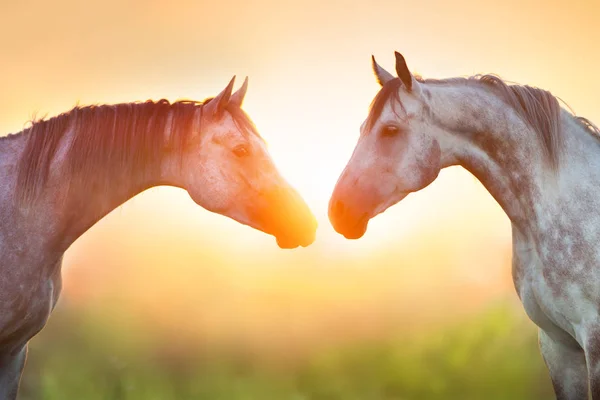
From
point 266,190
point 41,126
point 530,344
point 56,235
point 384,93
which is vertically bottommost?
point 530,344

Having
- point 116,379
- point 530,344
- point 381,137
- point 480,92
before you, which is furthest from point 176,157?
point 530,344

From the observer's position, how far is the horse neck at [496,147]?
15.3 feet

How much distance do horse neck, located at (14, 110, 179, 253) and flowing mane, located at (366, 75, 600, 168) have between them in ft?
5.87

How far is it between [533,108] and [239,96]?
7.81 ft

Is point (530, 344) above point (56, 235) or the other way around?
the other way around

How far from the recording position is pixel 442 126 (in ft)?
15.5

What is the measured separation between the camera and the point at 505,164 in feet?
15.5

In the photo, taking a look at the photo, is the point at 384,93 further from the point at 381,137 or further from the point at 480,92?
the point at 480,92

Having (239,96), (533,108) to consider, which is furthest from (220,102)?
(533,108)

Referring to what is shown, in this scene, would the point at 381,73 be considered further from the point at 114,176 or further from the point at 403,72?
the point at 114,176

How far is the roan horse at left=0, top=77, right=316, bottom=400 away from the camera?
4.68m

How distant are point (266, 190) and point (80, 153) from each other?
1.54 meters

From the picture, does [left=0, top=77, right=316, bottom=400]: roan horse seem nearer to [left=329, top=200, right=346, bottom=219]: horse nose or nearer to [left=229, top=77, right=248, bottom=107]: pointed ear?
[left=229, top=77, right=248, bottom=107]: pointed ear

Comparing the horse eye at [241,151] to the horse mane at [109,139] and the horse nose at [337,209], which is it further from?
the horse nose at [337,209]
